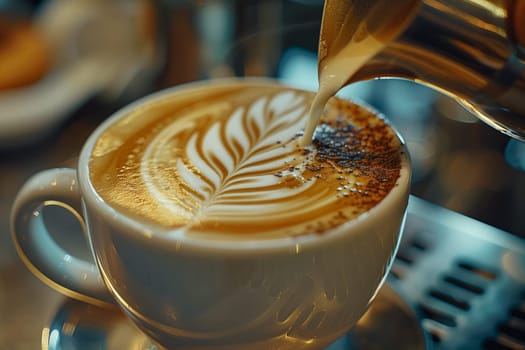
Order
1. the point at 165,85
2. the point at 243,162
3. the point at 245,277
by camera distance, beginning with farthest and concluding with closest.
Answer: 1. the point at 165,85
2. the point at 243,162
3. the point at 245,277

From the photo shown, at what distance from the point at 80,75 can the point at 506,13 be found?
43.4 inches

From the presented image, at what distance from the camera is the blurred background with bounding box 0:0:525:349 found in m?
0.63

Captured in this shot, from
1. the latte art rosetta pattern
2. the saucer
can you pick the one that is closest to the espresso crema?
the latte art rosetta pattern

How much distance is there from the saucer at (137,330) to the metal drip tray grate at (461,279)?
0.05ft

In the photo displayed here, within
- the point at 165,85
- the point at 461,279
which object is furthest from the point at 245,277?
the point at 165,85

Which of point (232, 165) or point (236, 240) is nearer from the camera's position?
point (236, 240)

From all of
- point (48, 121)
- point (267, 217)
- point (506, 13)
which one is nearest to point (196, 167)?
point (267, 217)

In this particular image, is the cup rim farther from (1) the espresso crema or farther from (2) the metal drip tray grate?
(2) the metal drip tray grate

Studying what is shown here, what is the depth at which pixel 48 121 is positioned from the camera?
1243 mm

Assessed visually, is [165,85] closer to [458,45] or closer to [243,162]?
[243,162]

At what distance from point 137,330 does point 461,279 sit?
0.92 feet

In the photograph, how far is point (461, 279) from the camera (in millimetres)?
545

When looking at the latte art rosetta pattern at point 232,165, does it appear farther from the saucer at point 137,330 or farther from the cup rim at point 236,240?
the saucer at point 137,330

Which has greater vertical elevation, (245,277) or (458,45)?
(458,45)
